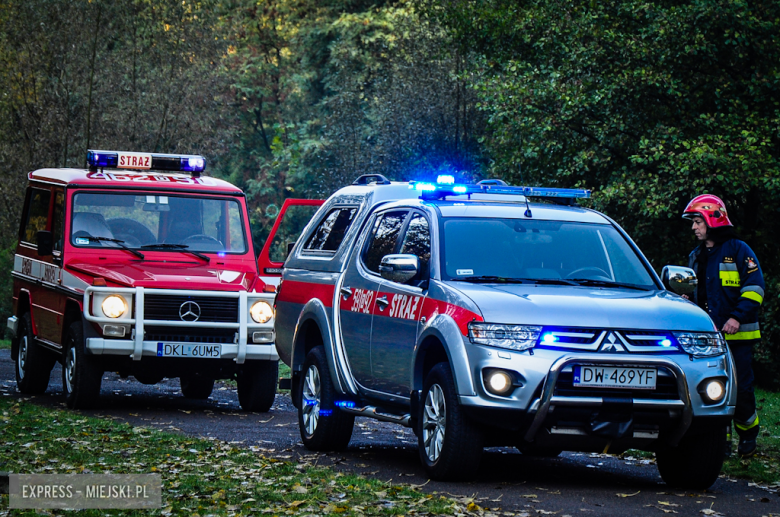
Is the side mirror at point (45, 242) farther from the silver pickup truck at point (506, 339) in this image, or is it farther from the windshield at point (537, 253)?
the windshield at point (537, 253)

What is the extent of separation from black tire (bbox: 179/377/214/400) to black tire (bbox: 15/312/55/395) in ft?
5.32

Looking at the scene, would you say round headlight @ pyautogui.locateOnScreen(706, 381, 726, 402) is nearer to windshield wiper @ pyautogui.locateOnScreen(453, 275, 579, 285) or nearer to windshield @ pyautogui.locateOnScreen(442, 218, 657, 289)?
windshield @ pyautogui.locateOnScreen(442, 218, 657, 289)

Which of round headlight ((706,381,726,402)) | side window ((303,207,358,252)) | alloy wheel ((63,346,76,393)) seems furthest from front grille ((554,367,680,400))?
alloy wheel ((63,346,76,393))

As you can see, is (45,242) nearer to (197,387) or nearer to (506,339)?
(197,387)

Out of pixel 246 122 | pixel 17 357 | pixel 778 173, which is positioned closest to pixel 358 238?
pixel 17 357

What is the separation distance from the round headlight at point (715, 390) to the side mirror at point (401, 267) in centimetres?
211

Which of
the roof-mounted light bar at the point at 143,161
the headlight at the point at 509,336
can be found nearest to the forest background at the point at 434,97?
the roof-mounted light bar at the point at 143,161

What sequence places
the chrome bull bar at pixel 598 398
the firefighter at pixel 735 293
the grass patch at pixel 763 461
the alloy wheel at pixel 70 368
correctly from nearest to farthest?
1. the chrome bull bar at pixel 598 398
2. the grass patch at pixel 763 461
3. the firefighter at pixel 735 293
4. the alloy wheel at pixel 70 368

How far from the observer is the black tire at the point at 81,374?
42.4 ft

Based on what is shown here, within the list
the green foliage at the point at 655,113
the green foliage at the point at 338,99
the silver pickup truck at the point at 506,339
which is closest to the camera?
the silver pickup truck at the point at 506,339

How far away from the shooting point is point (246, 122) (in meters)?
55.0

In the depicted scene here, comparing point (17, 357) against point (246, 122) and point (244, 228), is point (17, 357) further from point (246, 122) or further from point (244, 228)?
point (246, 122)

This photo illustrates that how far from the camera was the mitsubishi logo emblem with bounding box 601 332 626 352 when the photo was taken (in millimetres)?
7855

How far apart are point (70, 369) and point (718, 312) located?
6.91m
